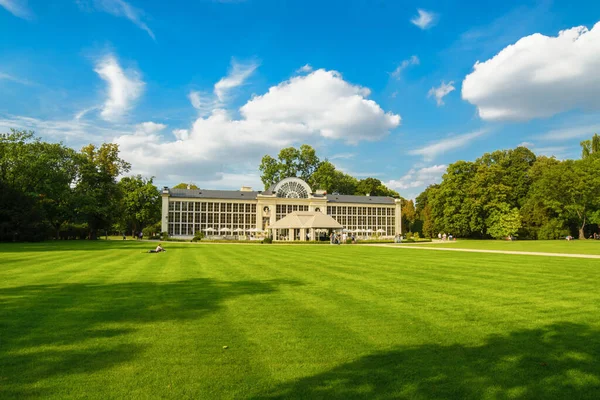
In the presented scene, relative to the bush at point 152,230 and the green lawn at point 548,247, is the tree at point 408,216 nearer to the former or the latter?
the green lawn at point 548,247

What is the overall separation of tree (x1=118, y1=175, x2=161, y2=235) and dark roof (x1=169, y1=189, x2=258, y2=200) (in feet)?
11.6

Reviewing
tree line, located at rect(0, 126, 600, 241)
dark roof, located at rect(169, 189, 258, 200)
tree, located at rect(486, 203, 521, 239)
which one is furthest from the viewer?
dark roof, located at rect(169, 189, 258, 200)

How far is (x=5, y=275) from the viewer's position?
12.5 metres

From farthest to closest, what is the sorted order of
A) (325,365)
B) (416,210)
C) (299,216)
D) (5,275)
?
(416,210) → (299,216) → (5,275) → (325,365)

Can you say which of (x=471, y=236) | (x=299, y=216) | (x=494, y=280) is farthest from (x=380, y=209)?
(x=494, y=280)

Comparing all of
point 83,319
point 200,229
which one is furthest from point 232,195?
point 83,319

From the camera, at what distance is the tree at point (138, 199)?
64.8 metres

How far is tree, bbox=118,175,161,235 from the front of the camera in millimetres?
64812

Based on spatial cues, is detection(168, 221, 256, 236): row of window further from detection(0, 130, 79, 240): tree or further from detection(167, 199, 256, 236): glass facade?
detection(0, 130, 79, 240): tree

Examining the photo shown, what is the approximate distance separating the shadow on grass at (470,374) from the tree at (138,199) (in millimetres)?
65401

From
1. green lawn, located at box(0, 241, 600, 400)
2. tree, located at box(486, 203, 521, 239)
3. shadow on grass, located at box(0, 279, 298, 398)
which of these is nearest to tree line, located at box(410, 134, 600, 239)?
tree, located at box(486, 203, 521, 239)

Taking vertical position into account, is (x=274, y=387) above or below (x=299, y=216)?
below

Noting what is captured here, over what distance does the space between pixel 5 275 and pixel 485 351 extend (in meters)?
13.9

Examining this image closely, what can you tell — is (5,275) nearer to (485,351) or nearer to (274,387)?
(274,387)
